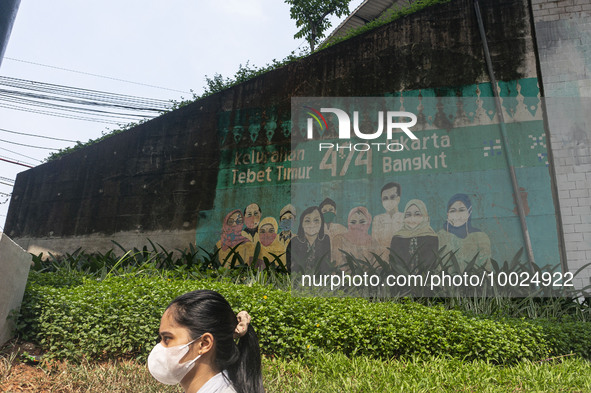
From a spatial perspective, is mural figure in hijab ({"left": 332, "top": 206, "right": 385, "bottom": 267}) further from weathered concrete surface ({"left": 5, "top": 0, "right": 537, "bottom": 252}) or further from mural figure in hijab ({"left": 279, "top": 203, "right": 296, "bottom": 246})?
weathered concrete surface ({"left": 5, "top": 0, "right": 537, "bottom": 252})

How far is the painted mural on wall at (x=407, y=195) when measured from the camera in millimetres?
7379

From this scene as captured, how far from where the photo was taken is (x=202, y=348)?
2.05m

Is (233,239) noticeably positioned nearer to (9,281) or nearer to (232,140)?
(232,140)

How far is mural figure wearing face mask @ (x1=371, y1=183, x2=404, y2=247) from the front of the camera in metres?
7.94

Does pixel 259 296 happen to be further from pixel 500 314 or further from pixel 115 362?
pixel 500 314

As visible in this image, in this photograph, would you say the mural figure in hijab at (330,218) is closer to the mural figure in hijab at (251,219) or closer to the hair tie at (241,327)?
the mural figure in hijab at (251,219)

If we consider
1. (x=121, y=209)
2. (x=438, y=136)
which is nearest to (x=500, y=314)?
(x=438, y=136)

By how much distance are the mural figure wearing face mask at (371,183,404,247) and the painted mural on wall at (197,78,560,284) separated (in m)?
0.02

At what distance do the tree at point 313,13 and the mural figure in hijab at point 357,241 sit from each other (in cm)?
852

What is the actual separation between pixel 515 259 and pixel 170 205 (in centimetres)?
686

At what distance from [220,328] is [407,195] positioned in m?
6.46

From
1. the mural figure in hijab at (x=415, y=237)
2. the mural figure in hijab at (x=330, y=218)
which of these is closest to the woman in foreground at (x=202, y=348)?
the mural figure in hijab at (x=415, y=237)

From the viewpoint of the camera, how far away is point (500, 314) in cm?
554

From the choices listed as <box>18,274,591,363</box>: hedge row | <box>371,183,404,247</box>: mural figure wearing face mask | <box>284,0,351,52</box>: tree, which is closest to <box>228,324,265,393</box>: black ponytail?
<box>18,274,591,363</box>: hedge row
